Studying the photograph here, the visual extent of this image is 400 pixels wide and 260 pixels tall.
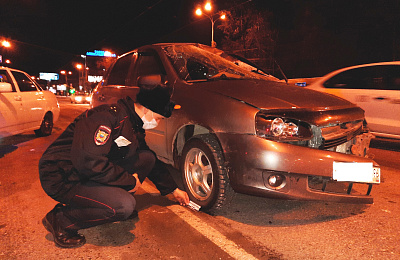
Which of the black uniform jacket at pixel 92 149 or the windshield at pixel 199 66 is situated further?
the windshield at pixel 199 66

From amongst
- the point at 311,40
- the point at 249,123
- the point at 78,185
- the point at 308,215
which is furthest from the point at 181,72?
the point at 311,40

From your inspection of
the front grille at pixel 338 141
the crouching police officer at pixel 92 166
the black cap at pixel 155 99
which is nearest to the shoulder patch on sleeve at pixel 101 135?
the crouching police officer at pixel 92 166

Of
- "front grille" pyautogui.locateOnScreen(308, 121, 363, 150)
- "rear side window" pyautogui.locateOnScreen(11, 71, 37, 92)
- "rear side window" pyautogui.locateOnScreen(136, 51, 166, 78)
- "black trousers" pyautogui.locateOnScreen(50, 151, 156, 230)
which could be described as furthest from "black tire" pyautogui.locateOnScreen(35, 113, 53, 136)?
"front grille" pyautogui.locateOnScreen(308, 121, 363, 150)

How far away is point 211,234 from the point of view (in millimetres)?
2551

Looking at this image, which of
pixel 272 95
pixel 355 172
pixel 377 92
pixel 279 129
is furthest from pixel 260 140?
pixel 377 92

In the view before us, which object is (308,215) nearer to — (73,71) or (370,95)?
(370,95)

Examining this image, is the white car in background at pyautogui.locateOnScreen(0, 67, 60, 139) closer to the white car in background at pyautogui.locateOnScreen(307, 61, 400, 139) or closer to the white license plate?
the white license plate

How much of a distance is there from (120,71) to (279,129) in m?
2.87

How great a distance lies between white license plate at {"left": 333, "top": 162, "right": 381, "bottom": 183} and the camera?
8.02ft

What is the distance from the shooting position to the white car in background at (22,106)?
580 cm

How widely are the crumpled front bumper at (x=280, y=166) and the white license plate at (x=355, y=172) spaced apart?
38mm

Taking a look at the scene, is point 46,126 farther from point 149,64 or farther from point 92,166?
point 92,166

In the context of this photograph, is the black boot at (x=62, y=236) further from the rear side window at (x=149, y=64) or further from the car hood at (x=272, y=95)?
the rear side window at (x=149, y=64)

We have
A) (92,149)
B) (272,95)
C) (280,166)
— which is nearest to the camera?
(92,149)
